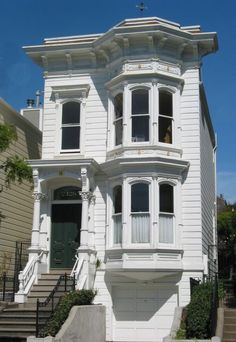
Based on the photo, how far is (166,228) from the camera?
17.9 metres

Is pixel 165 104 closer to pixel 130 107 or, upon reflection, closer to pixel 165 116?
pixel 165 116

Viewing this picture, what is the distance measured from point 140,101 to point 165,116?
1.07 meters

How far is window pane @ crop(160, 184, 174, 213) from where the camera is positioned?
59.8 ft

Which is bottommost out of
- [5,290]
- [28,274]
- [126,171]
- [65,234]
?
[5,290]

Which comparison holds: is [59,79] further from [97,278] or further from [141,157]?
[97,278]

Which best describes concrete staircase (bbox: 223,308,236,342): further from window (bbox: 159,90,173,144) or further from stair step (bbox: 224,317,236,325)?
window (bbox: 159,90,173,144)

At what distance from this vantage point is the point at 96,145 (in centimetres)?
1948

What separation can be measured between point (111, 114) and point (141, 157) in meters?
2.38

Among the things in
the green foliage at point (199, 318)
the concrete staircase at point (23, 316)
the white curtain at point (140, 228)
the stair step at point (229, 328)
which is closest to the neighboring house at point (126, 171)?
the white curtain at point (140, 228)

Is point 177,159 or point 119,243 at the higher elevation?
point 177,159

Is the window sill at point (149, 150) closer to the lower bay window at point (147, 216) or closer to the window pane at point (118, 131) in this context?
the window pane at point (118, 131)

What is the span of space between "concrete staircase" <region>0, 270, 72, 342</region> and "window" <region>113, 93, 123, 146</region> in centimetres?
546

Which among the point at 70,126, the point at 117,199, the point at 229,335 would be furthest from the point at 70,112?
the point at 229,335

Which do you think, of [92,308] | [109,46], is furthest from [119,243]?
[109,46]
